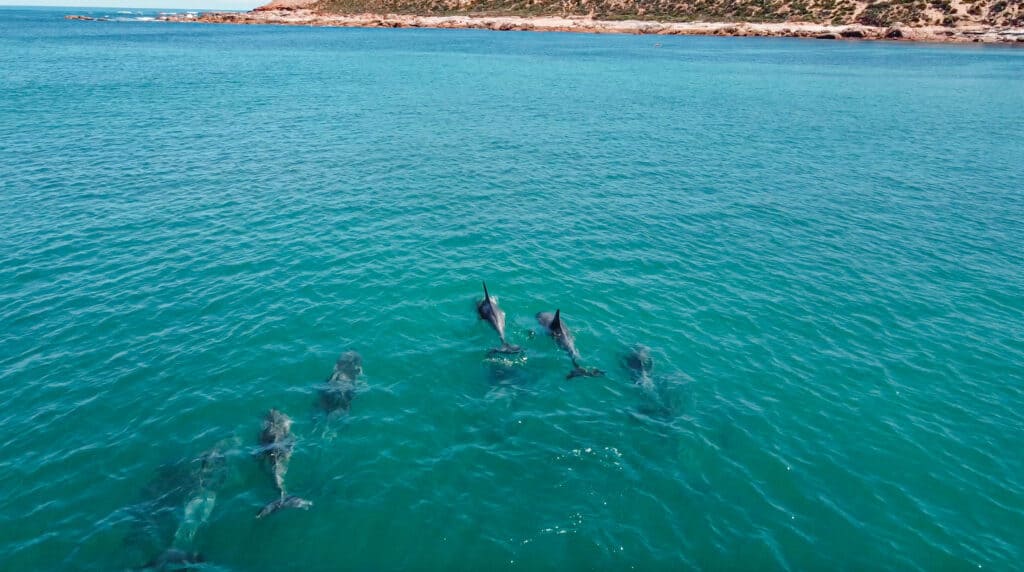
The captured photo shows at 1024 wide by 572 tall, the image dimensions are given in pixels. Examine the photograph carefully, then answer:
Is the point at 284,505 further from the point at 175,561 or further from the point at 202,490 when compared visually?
the point at 175,561

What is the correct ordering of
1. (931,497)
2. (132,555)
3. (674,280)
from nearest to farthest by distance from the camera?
(132,555) → (931,497) → (674,280)

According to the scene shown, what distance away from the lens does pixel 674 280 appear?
4034cm

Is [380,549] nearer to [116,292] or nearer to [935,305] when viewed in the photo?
[116,292]

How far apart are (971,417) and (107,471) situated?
39.6 meters

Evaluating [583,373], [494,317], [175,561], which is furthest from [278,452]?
[583,373]

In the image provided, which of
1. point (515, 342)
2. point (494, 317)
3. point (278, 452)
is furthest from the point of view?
point (494, 317)

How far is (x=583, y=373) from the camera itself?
1200 inches

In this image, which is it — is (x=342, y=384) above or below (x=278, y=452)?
above

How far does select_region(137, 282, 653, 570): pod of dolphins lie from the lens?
70.6ft

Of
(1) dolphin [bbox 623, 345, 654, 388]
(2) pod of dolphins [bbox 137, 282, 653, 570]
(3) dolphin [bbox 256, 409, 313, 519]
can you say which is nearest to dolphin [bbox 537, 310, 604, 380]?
(2) pod of dolphins [bbox 137, 282, 653, 570]

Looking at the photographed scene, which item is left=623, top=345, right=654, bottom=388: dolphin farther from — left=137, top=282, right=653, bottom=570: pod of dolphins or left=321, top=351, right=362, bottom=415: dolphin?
left=321, top=351, right=362, bottom=415: dolphin

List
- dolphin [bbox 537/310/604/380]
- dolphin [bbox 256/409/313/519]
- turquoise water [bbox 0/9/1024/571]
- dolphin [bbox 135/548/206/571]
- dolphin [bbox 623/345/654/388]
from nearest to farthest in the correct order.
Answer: dolphin [bbox 135/548/206/571] → turquoise water [bbox 0/9/1024/571] → dolphin [bbox 256/409/313/519] → dolphin [bbox 623/345/654/388] → dolphin [bbox 537/310/604/380]

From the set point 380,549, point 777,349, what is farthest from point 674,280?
point 380,549

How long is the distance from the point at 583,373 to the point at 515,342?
16.1 ft
